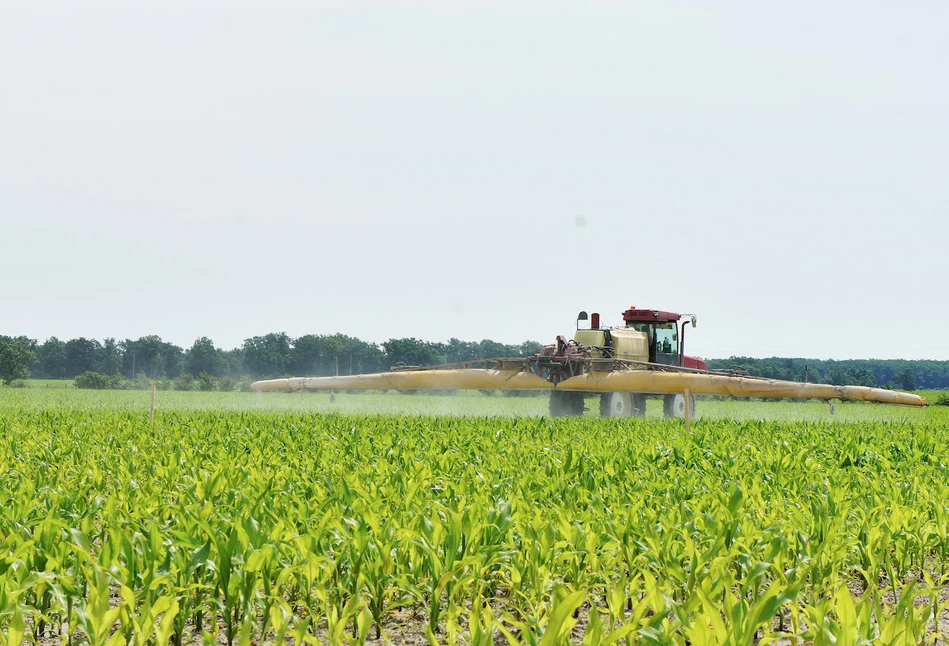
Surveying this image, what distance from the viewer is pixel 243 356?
89875 millimetres

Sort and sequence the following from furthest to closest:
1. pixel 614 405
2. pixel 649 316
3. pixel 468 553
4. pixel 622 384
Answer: pixel 649 316
pixel 614 405
pixel 622 384
pixel 468 553

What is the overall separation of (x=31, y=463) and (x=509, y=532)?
21.4 feet

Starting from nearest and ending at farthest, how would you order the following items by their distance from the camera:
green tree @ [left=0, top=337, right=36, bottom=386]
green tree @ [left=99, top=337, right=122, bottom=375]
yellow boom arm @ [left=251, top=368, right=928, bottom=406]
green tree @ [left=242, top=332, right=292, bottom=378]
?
yellow boom arm @ [left=251, top=368, right=928, bottom=406], green tree @ [left=0, top=337, right=36, bottom=386], green tree @ [left=242, top=332, right=292, bottom=378], green tree @ [left=99, top=337, right=122, bottom=375]

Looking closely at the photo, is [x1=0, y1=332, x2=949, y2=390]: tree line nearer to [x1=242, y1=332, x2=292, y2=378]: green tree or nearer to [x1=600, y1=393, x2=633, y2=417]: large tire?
[x1=242, y1=332, x2=292, y2=378]: green tree

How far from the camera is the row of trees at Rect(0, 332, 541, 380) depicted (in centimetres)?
6681

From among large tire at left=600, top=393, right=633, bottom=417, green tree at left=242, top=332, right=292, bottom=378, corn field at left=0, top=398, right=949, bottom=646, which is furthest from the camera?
green tree at left=242, top=332, right=292, bottom=378

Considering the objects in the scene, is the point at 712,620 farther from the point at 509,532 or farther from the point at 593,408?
the point at 593,408

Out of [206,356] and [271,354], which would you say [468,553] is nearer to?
[271,354]

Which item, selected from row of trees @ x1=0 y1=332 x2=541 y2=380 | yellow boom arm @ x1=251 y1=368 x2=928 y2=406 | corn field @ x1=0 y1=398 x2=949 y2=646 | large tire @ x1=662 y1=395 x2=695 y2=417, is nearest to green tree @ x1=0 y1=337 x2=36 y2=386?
row of trees @ x1=0 y1=332 x2=541 y2=380

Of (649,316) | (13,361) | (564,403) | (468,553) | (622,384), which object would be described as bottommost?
(468,553)

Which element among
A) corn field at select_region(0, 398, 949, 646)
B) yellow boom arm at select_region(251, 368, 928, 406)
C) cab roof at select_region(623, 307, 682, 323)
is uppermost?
cab roof at select_region(623, 307, 682, 323)

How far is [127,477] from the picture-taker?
24.8 ft

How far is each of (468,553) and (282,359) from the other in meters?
80.6

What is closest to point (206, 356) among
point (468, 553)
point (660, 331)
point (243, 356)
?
point (243, 356)
